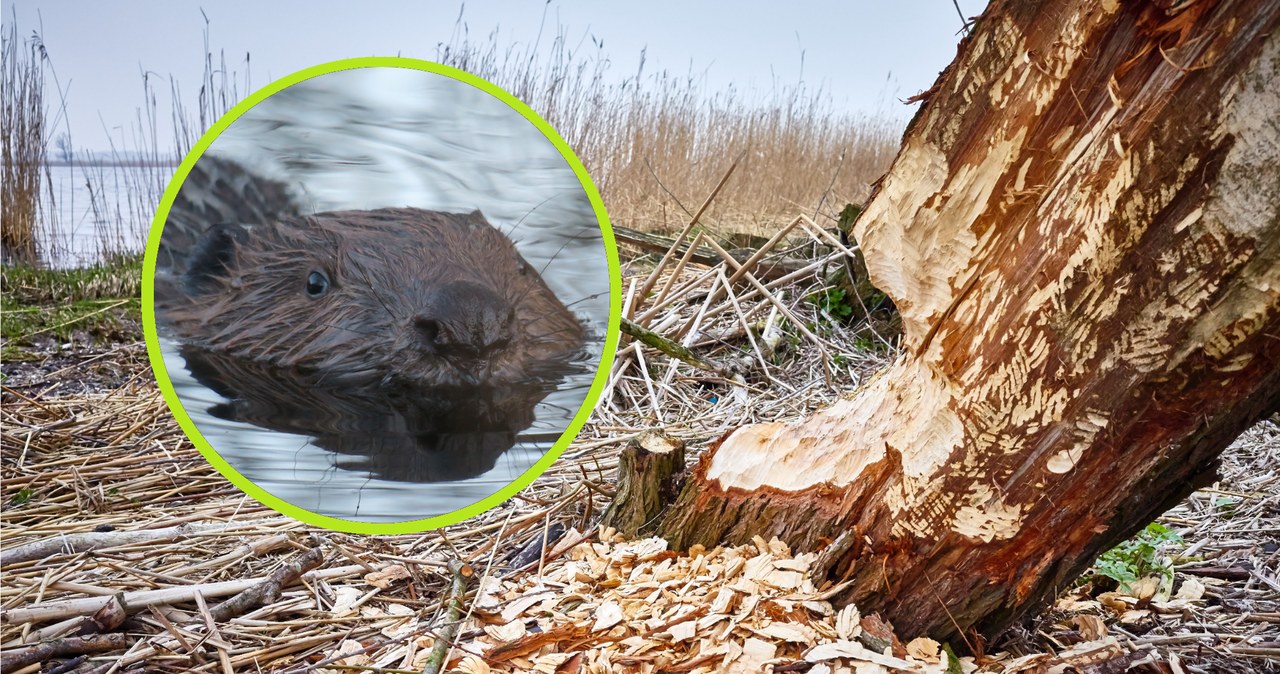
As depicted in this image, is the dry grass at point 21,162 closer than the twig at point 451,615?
No

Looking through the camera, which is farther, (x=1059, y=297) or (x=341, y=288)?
(x=341, y=288)

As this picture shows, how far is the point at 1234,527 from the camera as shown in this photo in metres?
1.69

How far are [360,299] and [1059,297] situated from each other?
38.5 inches

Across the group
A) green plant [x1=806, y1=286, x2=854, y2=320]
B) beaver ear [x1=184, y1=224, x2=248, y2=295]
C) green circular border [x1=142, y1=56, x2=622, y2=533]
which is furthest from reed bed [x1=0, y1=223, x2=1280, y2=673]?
green plant [x1=806, y1=286, x2=854, y2=320]

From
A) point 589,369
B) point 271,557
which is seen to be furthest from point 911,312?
point 271,557

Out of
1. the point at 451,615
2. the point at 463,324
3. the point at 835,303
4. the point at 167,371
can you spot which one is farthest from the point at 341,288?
the point at 835,303

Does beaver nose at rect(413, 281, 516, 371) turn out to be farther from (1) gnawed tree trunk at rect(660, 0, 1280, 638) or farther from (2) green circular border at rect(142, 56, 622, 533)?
(1) gnawed tree trunk at rect(660, 0, 1280, 638)

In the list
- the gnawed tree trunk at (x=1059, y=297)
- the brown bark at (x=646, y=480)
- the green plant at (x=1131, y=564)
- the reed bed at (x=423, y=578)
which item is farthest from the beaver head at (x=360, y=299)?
the green plant at (x=1131, y=564)

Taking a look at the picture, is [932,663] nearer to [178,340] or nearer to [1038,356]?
[1038,356]

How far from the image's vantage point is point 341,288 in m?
1.18

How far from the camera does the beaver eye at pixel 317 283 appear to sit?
118cm

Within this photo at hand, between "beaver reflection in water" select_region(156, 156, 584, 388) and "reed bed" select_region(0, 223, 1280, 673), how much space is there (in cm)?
41

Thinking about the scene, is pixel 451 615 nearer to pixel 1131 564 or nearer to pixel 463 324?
pixel 463 324

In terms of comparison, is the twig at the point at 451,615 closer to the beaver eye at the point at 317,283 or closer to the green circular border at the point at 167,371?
the green circular border at the point at 167,371
